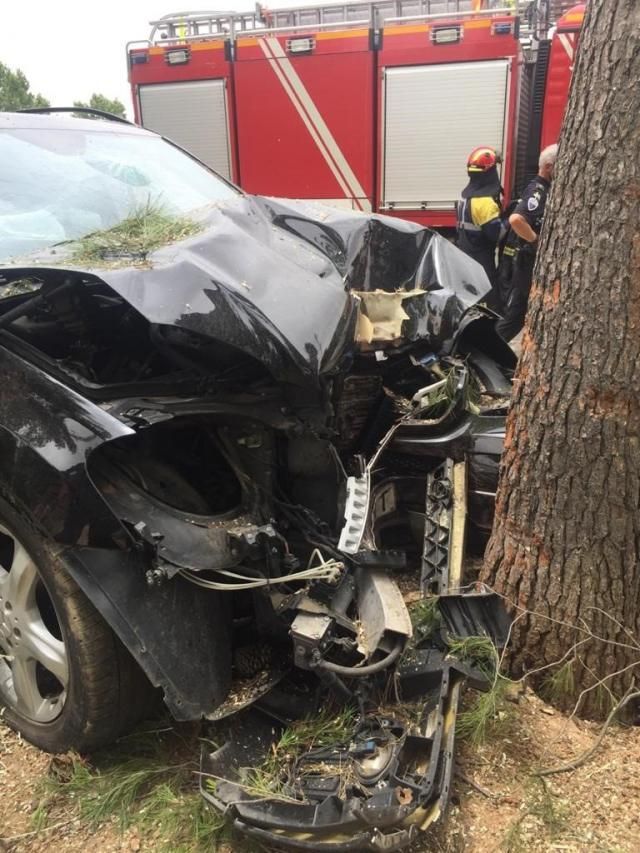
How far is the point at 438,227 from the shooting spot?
812 centimetres

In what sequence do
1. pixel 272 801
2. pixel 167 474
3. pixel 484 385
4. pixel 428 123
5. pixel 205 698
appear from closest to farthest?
pixel 272 801
pixel 205 698
pixel 167 474
pixel 484 385
pixel 428 123

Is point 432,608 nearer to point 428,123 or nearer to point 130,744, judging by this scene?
point 130,744

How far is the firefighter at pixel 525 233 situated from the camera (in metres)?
5.32

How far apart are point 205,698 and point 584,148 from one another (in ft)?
6.06

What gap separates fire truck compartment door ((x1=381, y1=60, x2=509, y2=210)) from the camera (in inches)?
295

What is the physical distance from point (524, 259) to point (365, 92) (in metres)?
3.67

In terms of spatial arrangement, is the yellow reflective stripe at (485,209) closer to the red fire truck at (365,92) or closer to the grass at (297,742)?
the red fire truck at (365,92)

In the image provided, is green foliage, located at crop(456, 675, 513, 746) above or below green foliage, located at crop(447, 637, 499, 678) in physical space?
below

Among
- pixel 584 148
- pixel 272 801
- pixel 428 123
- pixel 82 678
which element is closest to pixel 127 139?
pixel 584 148

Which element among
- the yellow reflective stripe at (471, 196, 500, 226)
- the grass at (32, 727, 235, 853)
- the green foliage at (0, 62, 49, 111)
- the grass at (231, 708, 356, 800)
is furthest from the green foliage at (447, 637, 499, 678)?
the green foliage at (0, 62, 49, 111)

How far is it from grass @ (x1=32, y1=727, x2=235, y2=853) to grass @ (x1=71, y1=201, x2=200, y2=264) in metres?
1.56

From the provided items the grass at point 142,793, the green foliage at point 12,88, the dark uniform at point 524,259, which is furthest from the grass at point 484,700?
the green foliage at point 12,88

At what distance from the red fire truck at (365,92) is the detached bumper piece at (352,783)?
6.83m

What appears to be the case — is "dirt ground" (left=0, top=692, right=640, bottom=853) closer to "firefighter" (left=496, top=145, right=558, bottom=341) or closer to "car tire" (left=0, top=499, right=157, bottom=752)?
"car tire" (left=0, top=499, right=157, bottom=752)
